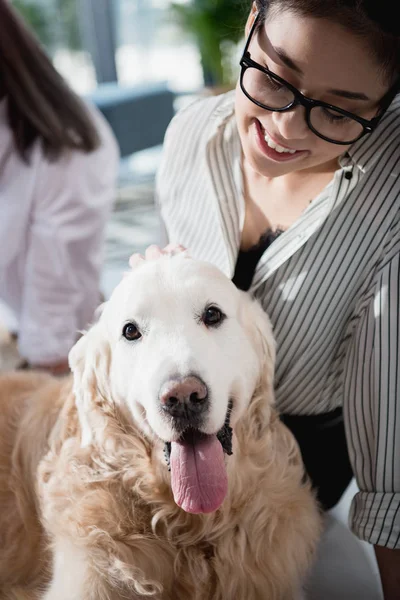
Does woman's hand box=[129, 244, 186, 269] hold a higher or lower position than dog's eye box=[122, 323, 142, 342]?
higher

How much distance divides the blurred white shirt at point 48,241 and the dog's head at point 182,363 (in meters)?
1.03

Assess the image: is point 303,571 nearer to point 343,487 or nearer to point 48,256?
point 343,487

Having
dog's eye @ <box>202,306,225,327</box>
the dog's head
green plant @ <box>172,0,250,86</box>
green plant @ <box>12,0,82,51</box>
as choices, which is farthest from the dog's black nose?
green plant @ <box>12,0,82,51</box>

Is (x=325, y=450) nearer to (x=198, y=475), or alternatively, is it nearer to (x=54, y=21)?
(x=198, y=475)

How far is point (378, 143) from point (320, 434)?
73cm

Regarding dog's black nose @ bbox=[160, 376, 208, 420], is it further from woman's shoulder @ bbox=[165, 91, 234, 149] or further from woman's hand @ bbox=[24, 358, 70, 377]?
woman's hand @ bbox=[24, 358, 70, 377]

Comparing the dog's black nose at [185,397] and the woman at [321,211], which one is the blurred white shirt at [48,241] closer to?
the woman at [321,211]

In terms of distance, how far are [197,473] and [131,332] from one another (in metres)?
0.26

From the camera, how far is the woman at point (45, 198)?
196 cm

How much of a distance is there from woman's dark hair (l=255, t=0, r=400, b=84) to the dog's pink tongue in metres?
0.68

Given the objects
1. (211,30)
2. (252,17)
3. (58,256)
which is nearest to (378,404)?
(252,17)

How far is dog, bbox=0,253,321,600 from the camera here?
957 millimetres

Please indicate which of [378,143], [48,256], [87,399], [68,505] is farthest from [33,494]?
[48,256]

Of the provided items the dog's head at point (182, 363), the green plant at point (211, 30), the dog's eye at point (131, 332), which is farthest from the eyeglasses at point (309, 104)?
the green plant at point (211, 30)
